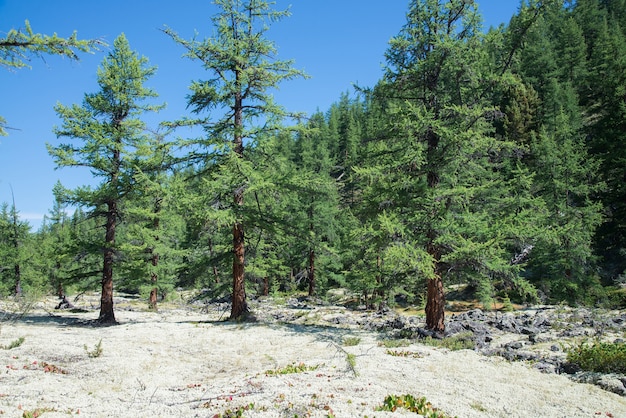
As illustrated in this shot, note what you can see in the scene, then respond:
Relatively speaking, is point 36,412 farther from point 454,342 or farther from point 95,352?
point 454,342

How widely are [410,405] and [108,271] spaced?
1479cm

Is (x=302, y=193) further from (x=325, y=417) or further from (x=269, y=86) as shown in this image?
(x=325, y=417)

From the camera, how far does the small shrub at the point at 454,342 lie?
35.4 ft

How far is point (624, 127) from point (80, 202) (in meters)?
38.4

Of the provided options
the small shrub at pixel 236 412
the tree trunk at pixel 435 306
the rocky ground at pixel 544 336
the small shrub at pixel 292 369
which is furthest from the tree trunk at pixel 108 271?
the tree trunk at pixel 435 306

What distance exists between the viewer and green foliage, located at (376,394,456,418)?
19.2 feet

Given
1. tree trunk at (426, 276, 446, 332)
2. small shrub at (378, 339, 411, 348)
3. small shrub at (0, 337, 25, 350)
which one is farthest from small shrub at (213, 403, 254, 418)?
tree trunk at (426, 276, 446, 332)

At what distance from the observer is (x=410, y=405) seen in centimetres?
607

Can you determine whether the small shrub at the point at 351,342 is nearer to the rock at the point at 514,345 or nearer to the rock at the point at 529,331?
the rock at the point at 514,345

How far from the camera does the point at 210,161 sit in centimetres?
1478

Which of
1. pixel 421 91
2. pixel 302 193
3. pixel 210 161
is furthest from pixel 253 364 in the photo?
pixel 421 91

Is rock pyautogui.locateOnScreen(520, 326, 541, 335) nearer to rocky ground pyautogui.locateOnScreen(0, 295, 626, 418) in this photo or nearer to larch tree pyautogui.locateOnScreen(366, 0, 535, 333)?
rocky ground pyautogui.locateOnScreen(0, 295, 626, 418)

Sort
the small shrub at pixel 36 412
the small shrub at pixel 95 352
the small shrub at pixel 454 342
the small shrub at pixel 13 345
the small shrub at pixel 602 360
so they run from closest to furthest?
the small shrub at pixel 36 412 → the small shrub at pixel 602 360 → the small shrub at pixel 95 352 → the small shrub at pixel 13 345 → the small shrub at pixel 454 342

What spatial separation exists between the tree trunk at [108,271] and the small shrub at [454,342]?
521 inches
